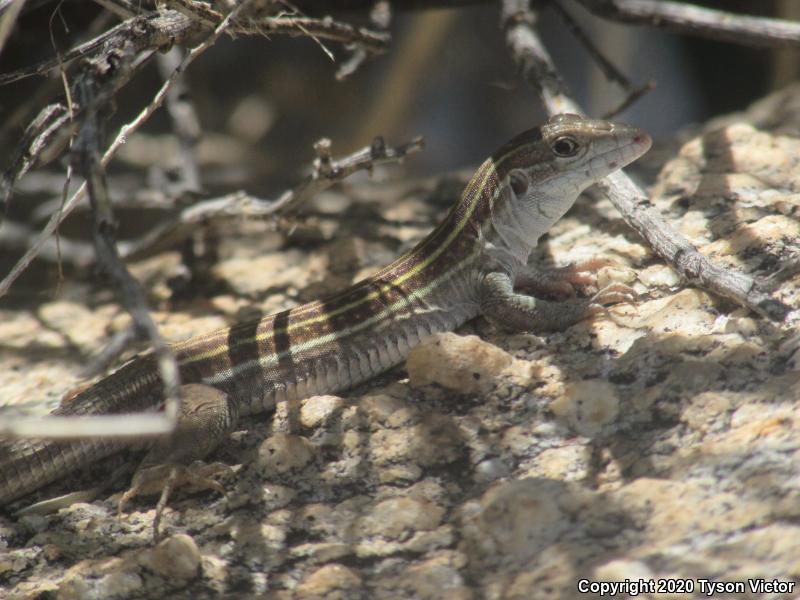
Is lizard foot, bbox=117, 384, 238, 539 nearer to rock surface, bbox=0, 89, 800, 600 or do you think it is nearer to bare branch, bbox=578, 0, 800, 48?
rock surface, bbox=0, 89, 800, 600

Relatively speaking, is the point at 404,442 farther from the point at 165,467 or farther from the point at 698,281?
the point at 698,281

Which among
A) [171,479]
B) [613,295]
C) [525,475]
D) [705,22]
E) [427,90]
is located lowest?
[525,475]

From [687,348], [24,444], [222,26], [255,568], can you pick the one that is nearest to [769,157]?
[687,348]

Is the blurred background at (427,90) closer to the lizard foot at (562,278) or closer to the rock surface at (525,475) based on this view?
the lizard foot at (562,278)

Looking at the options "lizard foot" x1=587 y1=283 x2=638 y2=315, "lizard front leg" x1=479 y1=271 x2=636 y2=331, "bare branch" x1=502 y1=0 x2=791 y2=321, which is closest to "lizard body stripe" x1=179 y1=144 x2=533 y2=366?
"lizard front leg" x1=479 y1=271 x2=636 y2=331

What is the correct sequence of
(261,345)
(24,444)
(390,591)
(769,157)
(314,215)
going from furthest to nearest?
(314,215) < (769,157) < (261,345) < (24,444) < (390,591)

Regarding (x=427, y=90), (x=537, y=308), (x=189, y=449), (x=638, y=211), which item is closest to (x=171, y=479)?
(x=189, y=449)

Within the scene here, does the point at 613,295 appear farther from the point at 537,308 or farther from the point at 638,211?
the point at 638,211
